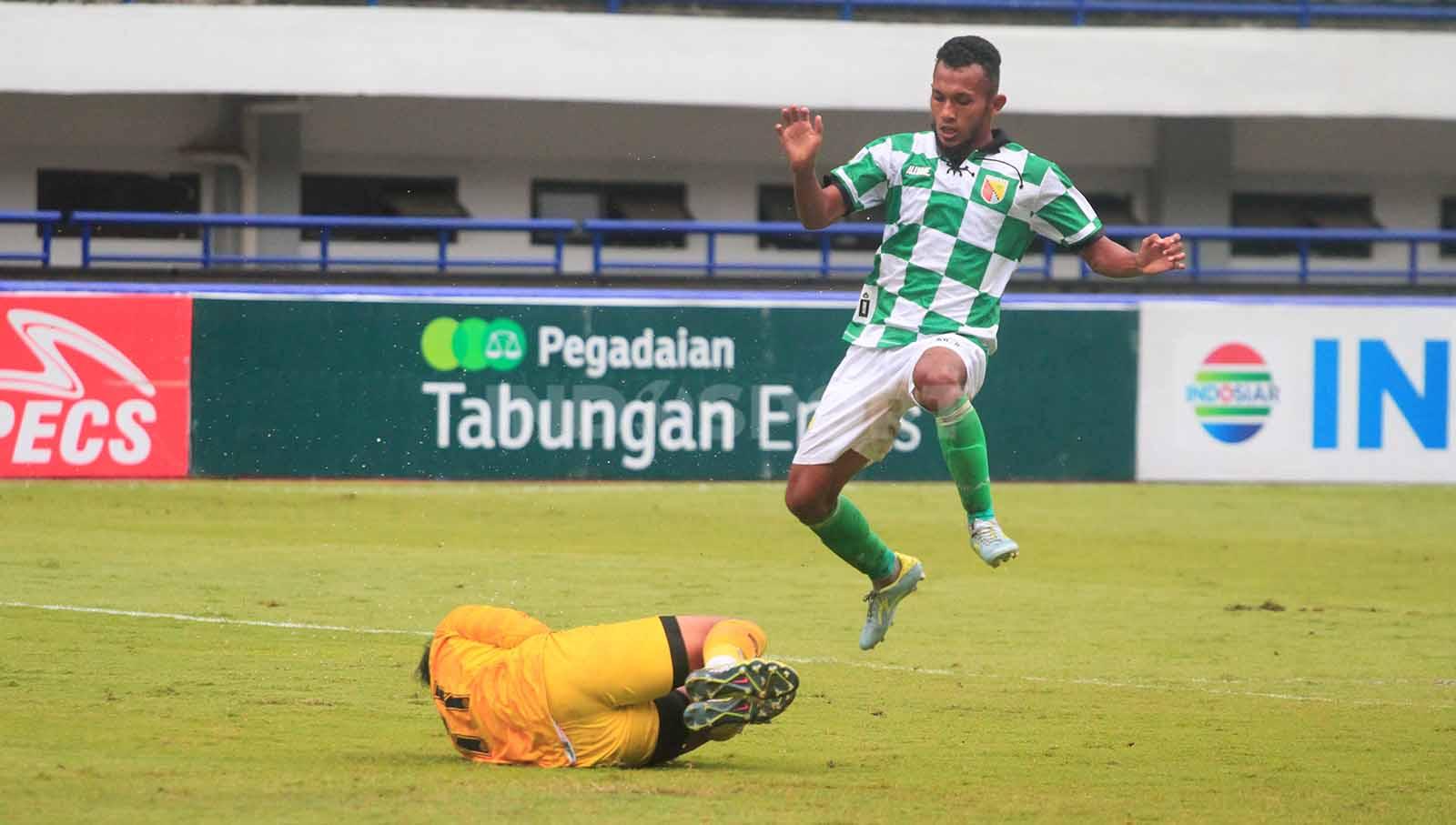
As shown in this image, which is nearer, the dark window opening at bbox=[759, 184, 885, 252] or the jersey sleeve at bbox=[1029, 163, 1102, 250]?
the jersey sleeve at bbox=[1029, 163, 1102, 250]

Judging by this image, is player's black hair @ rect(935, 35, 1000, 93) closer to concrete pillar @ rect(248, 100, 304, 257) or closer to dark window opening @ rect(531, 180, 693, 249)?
dark window opening @ rect(531, 180, 693, 249)

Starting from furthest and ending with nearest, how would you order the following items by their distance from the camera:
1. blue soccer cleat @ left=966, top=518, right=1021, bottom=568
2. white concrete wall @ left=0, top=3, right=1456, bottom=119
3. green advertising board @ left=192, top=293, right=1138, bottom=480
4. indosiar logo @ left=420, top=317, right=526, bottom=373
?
white concrete wall @ left=0, top=3, right=1456, bottom=119, indosiar logo @ left=420, top=317, right=526, bottom=373, green advertising board @ left=192, top=293, right=1138, bottom=480, blue soccer cleat @ left=966, top=518, right=1021, bottom=568

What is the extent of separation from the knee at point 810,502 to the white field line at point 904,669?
1534 millimetres

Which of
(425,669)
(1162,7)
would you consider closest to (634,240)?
(1162,7)

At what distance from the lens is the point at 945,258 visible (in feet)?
27.4

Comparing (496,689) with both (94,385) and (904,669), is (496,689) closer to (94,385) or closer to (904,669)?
(904,669)

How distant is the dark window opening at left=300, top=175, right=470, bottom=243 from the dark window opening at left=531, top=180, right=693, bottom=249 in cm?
105

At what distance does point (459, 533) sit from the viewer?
15305mm

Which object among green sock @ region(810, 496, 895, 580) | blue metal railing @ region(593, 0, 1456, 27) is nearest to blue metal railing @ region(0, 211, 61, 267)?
blue metal railing @ region(593, 0, 1456, 27)

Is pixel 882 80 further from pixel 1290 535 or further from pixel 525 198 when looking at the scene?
pixel 1290 535

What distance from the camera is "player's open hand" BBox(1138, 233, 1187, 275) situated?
8.30m

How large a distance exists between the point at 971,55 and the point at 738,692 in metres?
2.97

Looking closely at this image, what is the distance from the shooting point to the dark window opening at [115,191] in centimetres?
2505

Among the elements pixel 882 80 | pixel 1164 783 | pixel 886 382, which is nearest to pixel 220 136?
pixel 882 80
